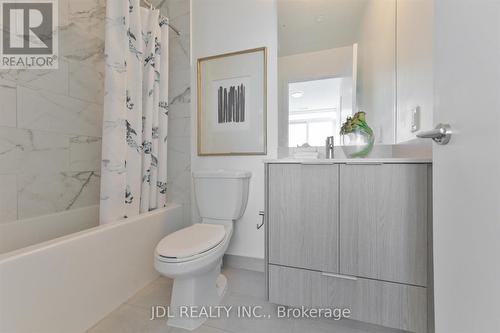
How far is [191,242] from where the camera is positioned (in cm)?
126

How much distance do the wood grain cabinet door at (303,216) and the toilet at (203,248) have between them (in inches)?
14.3

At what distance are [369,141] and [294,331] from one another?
1.15 meters

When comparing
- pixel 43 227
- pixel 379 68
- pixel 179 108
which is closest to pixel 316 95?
pixel 379 68

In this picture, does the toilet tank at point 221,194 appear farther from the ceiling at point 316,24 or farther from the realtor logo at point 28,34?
the realtor logo at point 28,34

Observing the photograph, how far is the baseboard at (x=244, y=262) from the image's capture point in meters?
1.86

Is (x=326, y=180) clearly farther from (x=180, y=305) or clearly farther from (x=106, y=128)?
(x=106, y=128)

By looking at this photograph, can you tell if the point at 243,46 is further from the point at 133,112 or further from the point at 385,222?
the point at 385,222

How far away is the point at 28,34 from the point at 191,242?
172 centimetres

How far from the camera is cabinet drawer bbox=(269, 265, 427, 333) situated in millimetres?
1033

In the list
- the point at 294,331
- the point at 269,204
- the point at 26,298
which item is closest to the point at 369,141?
the point at 269,204

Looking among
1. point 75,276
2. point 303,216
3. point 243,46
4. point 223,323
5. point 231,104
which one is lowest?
point 223,323

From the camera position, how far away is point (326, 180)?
119cm

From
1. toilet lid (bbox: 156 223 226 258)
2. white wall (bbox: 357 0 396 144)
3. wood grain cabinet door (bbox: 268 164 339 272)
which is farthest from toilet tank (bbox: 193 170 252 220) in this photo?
white wall (bbox: 357 0 396 144)

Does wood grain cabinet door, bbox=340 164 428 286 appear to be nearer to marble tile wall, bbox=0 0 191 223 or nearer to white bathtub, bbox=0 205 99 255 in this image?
marble tile wall, bbox=0 0 191 223
